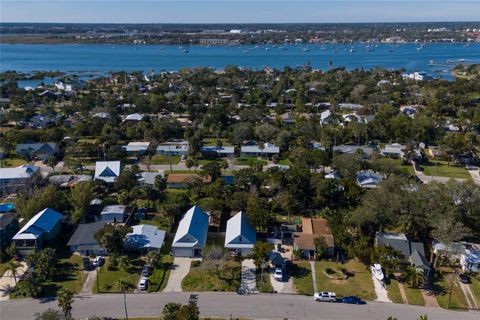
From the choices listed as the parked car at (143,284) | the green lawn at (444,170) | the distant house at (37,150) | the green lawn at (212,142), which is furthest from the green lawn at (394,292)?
the distant house at (37,150)

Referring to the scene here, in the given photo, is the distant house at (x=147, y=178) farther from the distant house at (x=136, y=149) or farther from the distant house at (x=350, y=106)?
the distant house at (x=350, y=106)

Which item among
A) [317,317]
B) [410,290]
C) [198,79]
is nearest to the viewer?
[317,317]

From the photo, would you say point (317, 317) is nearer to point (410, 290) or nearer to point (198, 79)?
point (410, 290)

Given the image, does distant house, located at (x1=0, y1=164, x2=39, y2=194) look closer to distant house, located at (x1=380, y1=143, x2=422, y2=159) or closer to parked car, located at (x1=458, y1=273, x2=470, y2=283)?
parked car, located at (x1=458, y1=273, x2=470, y2=283)

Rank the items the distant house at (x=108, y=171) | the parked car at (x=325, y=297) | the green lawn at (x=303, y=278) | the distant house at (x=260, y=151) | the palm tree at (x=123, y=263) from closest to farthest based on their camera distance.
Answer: the parked car at (x=325, y=297) < the green lawn at (x=303, y=278) < the palm tree at (x=123, y=263) < the distant house at (x=108, y=171) < the distant house at (x=260, y=151)

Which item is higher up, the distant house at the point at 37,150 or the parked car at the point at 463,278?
the distant house at the point at 37,150

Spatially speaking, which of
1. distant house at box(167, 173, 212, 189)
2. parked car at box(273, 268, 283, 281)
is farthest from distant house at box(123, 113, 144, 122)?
parked car at box(273, 268, 283, 281)

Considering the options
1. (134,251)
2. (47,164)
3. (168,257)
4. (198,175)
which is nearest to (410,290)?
(168,257)
